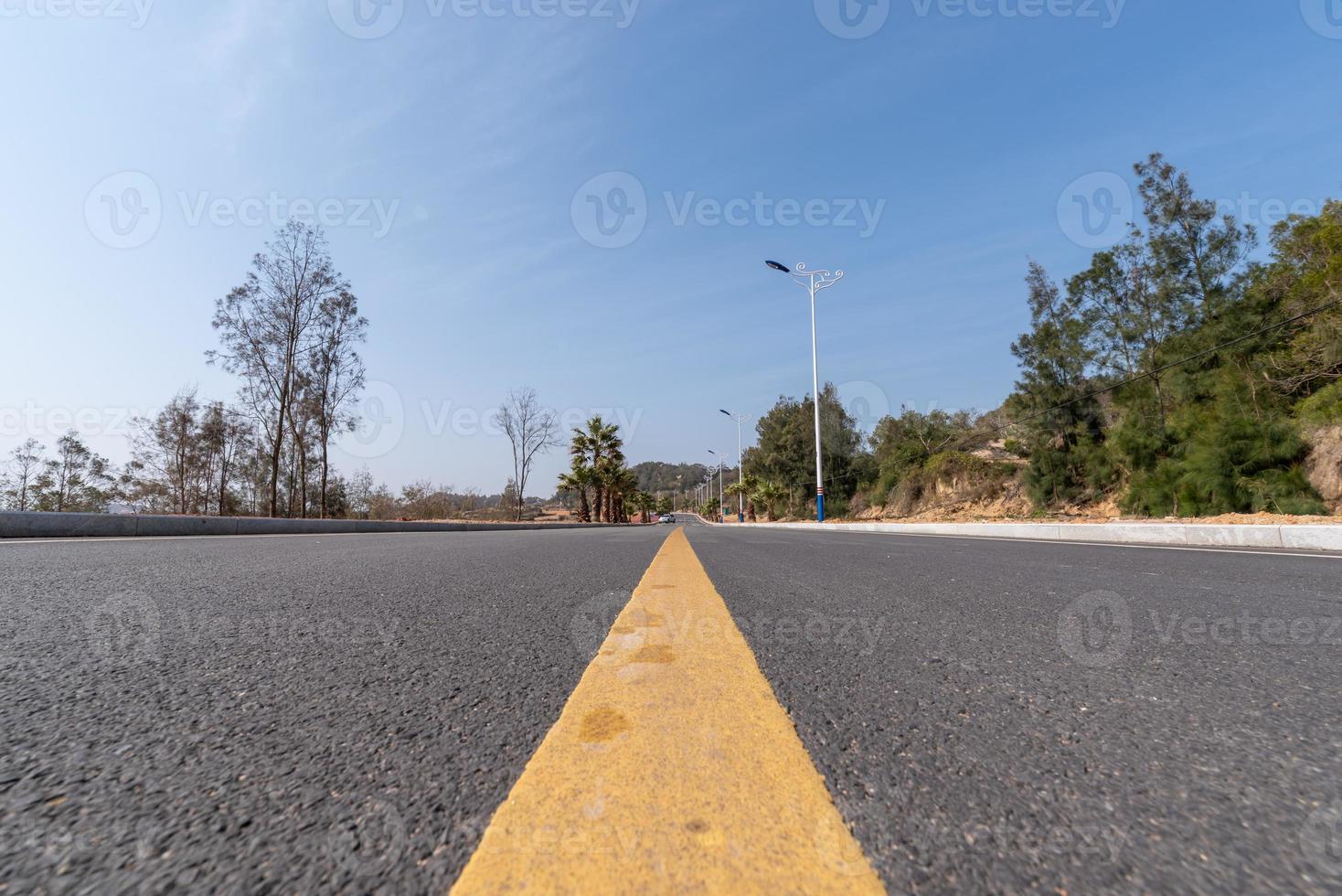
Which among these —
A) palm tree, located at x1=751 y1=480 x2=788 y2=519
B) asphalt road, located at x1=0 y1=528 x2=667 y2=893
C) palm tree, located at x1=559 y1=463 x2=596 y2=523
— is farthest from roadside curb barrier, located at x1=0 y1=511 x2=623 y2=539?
palm tree, located at x1=751 y1=480 x2=788 y2=519

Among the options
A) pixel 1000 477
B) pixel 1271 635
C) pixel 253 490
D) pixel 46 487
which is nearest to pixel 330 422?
pixel 253 490

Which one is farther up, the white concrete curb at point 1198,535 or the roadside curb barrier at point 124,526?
the roadside curb barrier at point 124,526

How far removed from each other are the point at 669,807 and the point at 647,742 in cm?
24

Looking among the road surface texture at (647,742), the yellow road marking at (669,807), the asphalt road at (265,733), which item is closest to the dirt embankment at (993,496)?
the road surface texture at (647,742)

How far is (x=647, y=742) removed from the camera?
3.36ft

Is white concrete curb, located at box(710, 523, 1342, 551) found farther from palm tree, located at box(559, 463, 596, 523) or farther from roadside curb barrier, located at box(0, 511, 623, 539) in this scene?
palm tree, located at box(559, 463, 596, 523)

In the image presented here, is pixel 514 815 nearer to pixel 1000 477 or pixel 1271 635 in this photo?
pixel 1271 635

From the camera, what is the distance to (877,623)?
2.25 meters

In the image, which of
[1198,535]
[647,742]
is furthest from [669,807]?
[1198,535]

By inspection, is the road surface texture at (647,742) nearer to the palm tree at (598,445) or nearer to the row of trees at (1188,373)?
the row of trees at (1188,373)

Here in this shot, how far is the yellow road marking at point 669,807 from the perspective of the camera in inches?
→ 25.2

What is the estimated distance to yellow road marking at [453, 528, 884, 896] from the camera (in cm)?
64

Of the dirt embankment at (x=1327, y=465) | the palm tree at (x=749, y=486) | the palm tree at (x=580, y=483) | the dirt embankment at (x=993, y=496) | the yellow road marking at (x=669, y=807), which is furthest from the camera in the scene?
the palm tree at (x=749, y=486)

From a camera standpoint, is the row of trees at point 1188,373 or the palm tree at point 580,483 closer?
the row of trees at point 1188,373
